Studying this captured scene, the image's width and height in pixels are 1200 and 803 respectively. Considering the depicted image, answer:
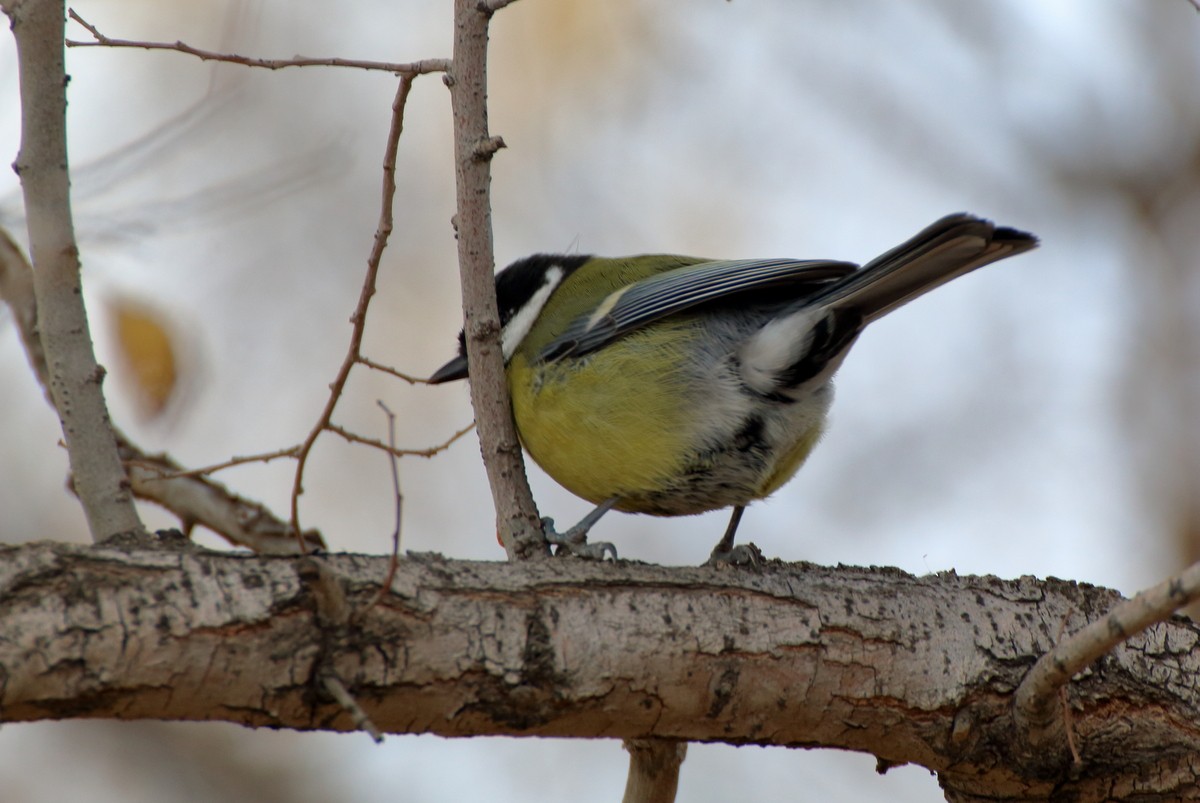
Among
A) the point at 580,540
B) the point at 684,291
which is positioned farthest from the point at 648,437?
the point at 684,291

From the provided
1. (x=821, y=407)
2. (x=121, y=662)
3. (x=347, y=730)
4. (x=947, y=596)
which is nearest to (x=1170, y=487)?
(x=821, y=407)

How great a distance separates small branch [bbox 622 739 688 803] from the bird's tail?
1188 millimetres

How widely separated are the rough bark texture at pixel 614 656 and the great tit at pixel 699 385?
1.75 feet

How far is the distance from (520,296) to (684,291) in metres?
0.70

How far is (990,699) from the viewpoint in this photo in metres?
2.25

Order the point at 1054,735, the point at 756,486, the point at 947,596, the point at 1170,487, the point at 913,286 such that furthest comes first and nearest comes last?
the point at 1170,487, the point at 756,486, the point at 913,286, the point at 947,596, the point at 1054,735

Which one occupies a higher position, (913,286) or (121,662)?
(913,286)

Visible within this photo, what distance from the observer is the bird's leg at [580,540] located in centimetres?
273

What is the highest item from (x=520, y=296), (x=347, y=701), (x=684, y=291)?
(x=520, y=296)

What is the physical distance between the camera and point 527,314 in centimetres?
353

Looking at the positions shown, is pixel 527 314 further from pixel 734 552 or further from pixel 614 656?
pixel 614 656

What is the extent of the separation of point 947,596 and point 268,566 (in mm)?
1423

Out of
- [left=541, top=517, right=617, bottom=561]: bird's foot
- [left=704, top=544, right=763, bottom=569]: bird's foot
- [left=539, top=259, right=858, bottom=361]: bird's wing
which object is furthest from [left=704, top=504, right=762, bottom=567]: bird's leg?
[left=539, top=259, right=858, bottom=361]: bird's wing

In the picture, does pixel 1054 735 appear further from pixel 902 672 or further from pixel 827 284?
pixel 827 284
